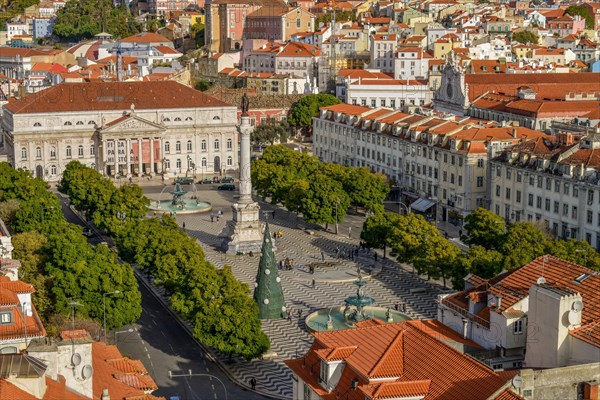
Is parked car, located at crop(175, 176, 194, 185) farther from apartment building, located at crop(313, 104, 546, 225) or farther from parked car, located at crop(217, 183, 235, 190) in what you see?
apartment building, located at crop(313, 104, 546, 225)

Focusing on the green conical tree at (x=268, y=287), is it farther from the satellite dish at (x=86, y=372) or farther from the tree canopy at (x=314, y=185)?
the satellite dish at (x=86, y=372)

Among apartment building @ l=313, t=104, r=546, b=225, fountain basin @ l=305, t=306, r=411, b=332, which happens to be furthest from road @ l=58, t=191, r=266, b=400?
apartment building @ l=313, t=104, r=546, b=225

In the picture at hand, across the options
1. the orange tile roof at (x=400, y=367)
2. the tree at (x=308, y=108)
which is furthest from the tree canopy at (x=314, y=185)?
the orange tile roof at (x=400, y=367)

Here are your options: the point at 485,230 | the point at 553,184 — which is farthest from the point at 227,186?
the point at 485,230

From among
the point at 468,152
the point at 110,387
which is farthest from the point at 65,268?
A: the point at 468,152

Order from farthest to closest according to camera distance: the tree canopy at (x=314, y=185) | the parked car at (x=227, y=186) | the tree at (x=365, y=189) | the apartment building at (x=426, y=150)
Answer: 1. the parked car at (x=227, y=186)
2. the tree at (x=365, y=189)
3. the apartment building at (x=426, y=150)
4. the tree canopy at (x=314, y=185)

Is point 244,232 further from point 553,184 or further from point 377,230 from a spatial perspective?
point 553,184
